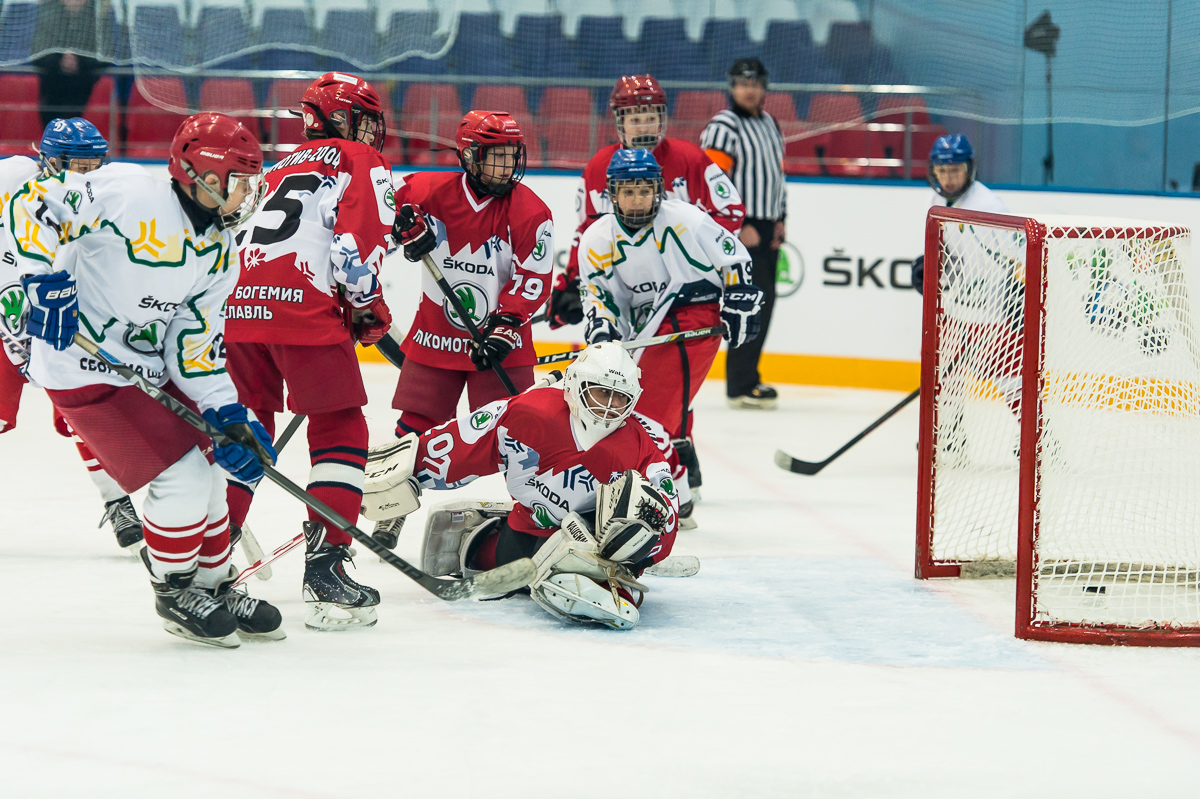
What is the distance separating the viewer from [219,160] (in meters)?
2.60

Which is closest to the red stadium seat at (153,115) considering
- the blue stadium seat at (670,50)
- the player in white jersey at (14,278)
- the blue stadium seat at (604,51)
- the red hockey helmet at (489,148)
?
the blue stadium seat at (604,51)

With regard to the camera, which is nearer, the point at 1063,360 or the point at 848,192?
the point at 1063,360

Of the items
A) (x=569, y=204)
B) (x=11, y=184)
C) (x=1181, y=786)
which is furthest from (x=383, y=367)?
(x=1181, y=786)

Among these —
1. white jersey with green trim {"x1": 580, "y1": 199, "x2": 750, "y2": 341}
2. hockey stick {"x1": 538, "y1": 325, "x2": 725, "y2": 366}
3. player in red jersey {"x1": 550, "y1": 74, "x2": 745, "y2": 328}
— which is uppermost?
player in red jersey {"x1": 550, "y1": 74, "x2": 745, "y2": 328}

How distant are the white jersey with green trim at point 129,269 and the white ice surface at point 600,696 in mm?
532

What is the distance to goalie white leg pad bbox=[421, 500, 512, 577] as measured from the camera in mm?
3410

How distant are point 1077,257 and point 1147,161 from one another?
374cm

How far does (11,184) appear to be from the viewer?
4.07m

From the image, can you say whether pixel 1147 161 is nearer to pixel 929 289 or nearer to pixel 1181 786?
pixel 929 289

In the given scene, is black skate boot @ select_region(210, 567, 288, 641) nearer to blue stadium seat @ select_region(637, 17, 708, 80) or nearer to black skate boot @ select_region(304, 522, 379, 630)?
black skate boot @ select_region(304, 522, 379, 630)

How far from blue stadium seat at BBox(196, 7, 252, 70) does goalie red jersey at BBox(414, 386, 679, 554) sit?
15.5 feet

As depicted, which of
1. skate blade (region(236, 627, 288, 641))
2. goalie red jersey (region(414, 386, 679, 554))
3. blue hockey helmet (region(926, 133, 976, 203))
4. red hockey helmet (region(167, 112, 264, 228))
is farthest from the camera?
blue hockey helmet (region(926, 133, 976, 203))

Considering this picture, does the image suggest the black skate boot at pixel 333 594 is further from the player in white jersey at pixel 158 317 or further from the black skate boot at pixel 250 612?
the player in white jersey at pixel 158 317

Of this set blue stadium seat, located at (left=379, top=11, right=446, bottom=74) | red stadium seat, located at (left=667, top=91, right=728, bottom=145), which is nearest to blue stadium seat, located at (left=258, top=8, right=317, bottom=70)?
blue stadium seat, located at (left=379, top=11, right=446, bottom=74)
